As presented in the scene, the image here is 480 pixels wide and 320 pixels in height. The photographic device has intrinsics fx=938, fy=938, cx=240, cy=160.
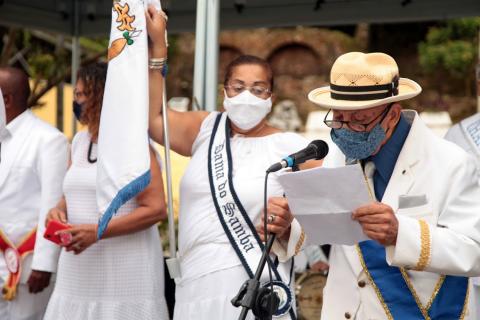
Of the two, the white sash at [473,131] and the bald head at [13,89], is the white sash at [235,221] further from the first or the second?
the bald head at [13,89]

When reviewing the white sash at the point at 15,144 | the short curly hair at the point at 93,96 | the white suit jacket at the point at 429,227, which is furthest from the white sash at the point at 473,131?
the white sash at the point at 15,144

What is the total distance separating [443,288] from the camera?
3.45 metres

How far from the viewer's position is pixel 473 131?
525 cm

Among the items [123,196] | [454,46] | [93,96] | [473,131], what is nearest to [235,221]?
[123,196]

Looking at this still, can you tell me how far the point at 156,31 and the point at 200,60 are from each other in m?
1.24

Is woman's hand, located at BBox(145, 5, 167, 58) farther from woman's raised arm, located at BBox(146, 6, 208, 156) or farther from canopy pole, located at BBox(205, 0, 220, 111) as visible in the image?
canopy pole, located at BBox(205, 0, 220, 111)

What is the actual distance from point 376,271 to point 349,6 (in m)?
4.20

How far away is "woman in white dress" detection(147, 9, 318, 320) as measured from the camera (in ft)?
14.1

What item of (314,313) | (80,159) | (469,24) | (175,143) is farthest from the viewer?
(469,24)

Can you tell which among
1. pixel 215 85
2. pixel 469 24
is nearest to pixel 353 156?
pixel 215 85

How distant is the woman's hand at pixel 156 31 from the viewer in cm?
464

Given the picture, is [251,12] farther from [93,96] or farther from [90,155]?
[90,155]

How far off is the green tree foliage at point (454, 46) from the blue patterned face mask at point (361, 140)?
1944 centimetres

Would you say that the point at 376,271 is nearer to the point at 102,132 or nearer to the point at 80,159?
the point at 102,132
